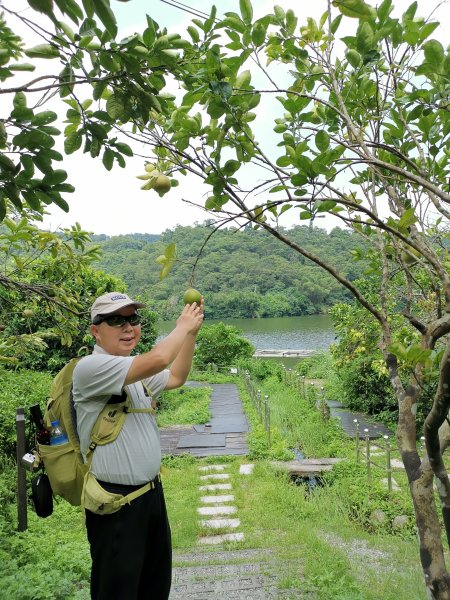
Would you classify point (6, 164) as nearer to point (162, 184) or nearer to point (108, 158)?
point (108, 158)

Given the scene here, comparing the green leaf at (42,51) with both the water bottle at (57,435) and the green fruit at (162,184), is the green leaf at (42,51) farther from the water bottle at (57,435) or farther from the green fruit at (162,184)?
the water bottle at (57,435)

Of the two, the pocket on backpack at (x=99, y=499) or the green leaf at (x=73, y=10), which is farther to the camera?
the pocket on backpack at (x=99, y=499)

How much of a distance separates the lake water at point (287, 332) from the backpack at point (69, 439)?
22.6 m

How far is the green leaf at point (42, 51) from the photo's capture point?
3.91 ft

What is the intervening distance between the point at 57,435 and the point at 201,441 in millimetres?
6128

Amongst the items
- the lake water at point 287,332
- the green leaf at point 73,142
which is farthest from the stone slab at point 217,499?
the lake water at point 287,332

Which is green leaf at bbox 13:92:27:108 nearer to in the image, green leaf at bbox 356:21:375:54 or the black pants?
green leaf at bbox 356:21:375:54

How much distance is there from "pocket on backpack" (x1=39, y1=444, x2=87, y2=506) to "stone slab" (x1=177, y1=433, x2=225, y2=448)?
19.0ft

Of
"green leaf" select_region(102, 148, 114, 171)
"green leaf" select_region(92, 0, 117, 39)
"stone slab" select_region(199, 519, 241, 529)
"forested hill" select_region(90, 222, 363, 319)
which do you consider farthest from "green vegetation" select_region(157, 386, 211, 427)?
"forested hill" select_region(90, 222, 363, 319)


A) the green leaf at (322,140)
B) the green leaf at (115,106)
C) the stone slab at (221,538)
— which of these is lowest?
the stone slab at (221,538)

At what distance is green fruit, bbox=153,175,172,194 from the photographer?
1760mm

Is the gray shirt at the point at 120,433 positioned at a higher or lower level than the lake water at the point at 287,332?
higher

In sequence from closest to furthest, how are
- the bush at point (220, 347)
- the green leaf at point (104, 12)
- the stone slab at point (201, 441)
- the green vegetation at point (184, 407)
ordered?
the green leaf at point (104, 12), the stone slab at point (201, 441), the green vegetation at point (184, 407), the bush at point (220, 347)

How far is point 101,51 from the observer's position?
1.21m
